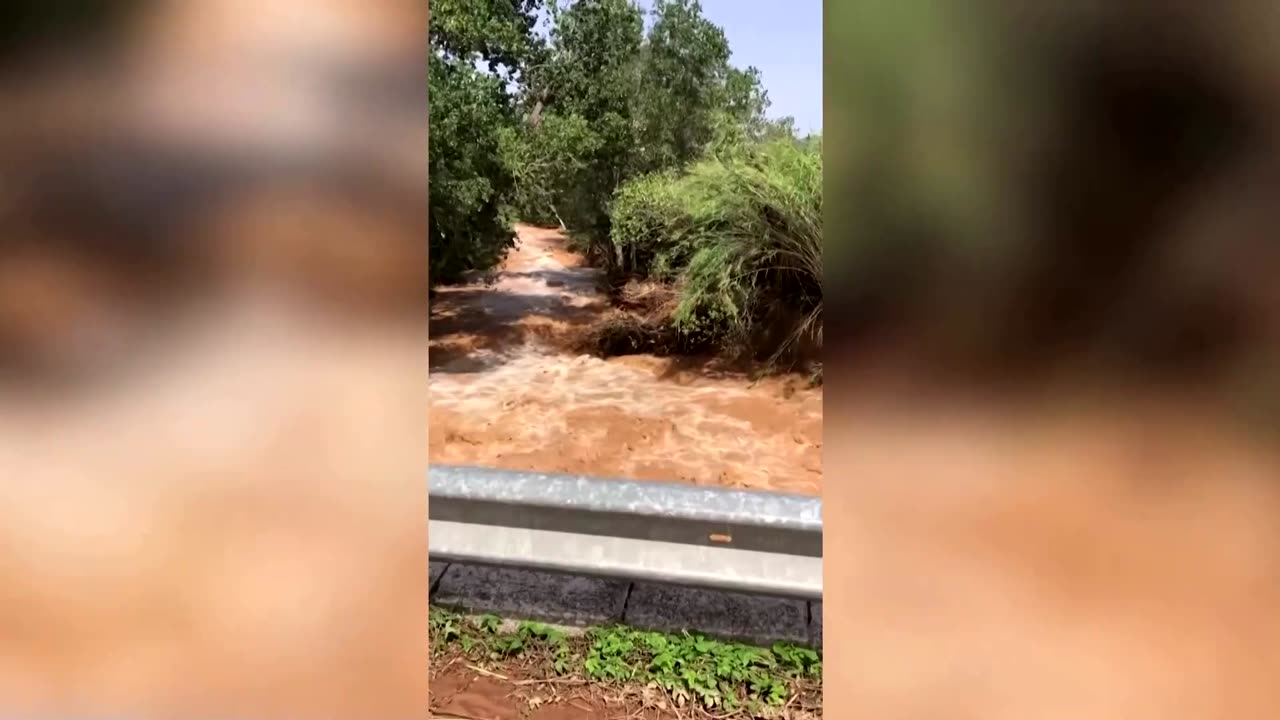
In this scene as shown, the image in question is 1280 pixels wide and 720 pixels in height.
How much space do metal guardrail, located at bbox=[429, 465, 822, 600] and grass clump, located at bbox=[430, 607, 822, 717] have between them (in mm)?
207

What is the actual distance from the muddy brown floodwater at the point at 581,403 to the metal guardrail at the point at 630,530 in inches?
67.7

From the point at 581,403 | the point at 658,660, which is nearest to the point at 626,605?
the point at 658,660

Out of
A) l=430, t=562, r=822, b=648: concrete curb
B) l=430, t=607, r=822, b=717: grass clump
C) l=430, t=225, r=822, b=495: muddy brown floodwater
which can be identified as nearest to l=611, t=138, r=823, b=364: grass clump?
l=430, t=225, r=822, b=495: muddy brown floodwater
